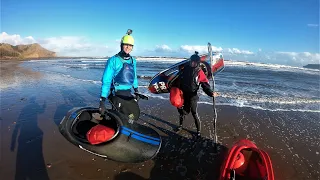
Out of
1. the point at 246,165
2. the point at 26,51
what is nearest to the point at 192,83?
the point at 246,165

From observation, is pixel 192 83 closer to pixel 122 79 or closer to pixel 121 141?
pixel 122 79

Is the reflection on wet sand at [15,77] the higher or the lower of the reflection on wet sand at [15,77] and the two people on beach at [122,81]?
the lower

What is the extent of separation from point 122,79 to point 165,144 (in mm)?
1992

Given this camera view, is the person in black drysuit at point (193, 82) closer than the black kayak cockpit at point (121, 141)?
No

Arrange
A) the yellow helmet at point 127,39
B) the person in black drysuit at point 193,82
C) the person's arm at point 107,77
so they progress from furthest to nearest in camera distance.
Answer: the person in black drysuit at point 193,82 → the yellow helmet at point 127,39 → the person's arm at point 107,77

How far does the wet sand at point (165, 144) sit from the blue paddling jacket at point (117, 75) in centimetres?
150

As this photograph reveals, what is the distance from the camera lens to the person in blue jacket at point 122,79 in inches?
171

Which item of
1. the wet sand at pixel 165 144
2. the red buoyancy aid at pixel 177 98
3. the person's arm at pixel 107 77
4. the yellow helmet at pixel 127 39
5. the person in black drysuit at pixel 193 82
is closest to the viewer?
the wet sand at pixel 165 144

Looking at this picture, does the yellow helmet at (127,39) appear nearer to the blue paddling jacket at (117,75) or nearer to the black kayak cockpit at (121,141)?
the blue paddling jacket at (117,75)

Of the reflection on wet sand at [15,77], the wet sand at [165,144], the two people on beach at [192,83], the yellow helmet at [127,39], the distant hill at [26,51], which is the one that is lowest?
the wet sand at [165,144]

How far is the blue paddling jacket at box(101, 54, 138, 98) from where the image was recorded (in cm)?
432

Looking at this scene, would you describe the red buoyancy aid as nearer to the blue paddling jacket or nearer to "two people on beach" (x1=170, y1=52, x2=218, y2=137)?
"two people on beach" (x1=170, y1=52, x2=218, y2=137)

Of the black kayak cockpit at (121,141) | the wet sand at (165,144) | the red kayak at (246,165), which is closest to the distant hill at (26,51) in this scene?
the wet sand at (165,144)

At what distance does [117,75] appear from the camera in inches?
177
